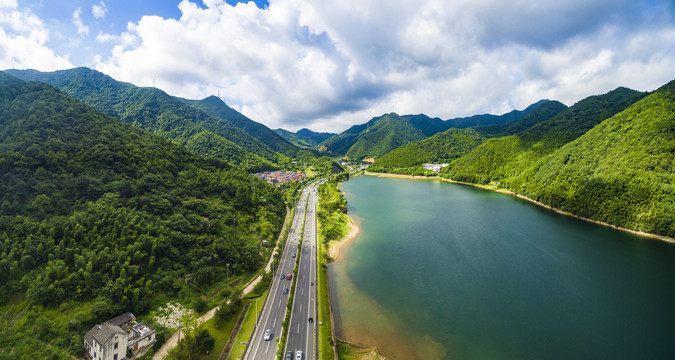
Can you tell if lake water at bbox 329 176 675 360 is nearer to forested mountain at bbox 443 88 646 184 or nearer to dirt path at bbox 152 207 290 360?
dirt path at bbox 152 207 290 360

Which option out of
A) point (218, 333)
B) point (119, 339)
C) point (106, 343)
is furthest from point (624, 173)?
point (106, 343)

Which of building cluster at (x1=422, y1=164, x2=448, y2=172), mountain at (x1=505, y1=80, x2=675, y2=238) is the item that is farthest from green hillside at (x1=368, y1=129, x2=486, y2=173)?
mountain at (x1=505, y1=80, x2=675, y2=238)

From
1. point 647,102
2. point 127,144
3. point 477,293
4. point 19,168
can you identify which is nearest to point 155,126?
point 127,144

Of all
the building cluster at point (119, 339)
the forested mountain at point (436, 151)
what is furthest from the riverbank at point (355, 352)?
the forested mountain at point (436, 151)

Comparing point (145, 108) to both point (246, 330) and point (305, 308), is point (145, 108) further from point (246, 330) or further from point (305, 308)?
point (305, 308)

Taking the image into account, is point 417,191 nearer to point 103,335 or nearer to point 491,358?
point 491,358
